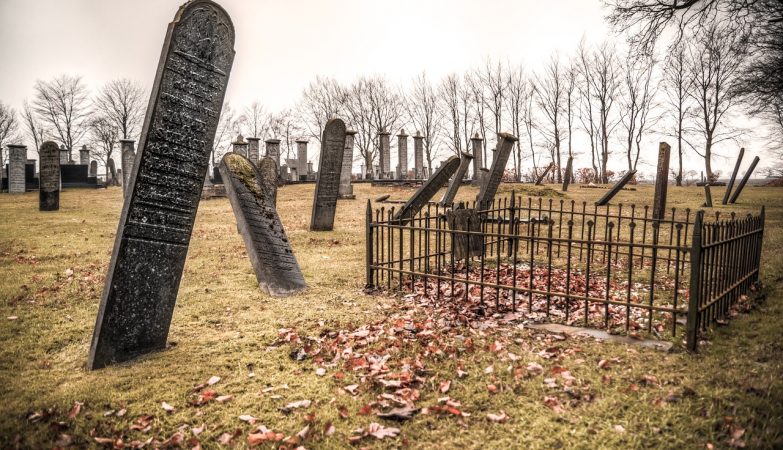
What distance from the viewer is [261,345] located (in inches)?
177

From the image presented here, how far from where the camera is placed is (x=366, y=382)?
146 inches

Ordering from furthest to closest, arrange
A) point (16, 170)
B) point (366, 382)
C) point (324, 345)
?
point (16, 170), point (324, 345), point (366, 382)

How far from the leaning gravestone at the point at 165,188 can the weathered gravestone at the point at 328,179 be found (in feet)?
26.5

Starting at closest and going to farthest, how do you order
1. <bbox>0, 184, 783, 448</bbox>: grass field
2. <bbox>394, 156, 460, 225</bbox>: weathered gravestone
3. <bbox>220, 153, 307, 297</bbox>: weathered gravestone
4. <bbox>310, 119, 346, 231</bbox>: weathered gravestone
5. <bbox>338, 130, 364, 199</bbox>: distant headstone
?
<bbox>0, 184, 783, 448</bbox>: grass field → <bbox>220, 153, 307, 297</bbox>: weathered gravestone → <bbox>394, 156, 460, 225</bbox>: weathered gravestone → <bbox>310, 119, 346, 231</bbox>: weathered gravestone → <bbox>338, 130, 364, 199</bbox>: distant headstone

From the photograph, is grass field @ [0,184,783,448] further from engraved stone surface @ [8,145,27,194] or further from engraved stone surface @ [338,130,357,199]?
engraved stone surface @ [8,145,27,194]

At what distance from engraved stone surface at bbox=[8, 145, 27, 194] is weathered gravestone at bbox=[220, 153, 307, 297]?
80.0 ft

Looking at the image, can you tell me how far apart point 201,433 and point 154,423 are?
1.23ft

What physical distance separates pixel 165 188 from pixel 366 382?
246cm

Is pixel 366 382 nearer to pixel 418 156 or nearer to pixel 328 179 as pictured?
pixel 328 179

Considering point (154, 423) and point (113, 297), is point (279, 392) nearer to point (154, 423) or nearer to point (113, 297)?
point (154, 423)

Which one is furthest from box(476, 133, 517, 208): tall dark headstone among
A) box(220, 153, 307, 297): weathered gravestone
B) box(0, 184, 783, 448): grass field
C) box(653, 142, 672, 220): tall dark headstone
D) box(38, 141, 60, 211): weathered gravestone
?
box(38, 141, 60, 211): weathered gravestone

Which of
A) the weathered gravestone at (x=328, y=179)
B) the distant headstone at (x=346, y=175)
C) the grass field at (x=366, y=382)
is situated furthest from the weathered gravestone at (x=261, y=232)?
the distant headstone at (x=346, y=175)

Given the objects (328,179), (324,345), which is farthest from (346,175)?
(324,345)

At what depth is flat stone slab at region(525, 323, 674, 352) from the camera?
420cm
